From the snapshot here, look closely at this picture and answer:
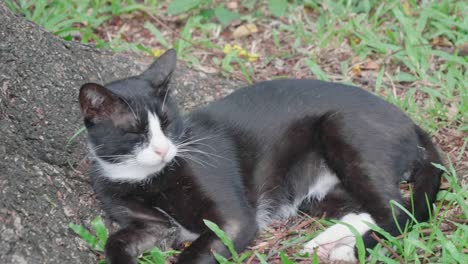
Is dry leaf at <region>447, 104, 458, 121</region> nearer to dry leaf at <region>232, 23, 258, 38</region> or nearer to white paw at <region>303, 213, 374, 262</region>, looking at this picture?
white paw at <region>303, 213, 374, 262</region>

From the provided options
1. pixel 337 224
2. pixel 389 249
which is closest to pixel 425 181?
pixel 337 224

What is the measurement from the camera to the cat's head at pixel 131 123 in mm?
2969

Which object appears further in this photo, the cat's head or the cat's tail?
the cat's tail

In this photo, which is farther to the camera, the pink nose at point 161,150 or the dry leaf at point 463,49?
the dry leaf at point 463,49

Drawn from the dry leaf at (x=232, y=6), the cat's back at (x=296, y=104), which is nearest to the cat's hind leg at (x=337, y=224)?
the cat's back at (x=296, y=104)

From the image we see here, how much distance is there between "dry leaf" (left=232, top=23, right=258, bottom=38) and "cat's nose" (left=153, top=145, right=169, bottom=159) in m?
2.52

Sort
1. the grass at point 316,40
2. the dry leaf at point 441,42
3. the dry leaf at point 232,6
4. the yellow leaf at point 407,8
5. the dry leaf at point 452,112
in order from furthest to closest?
the dry leaf at point 232,6, the yellow leaf at point 407,8, the dry leaf at point 441,42, the grass at point 316,40, the dry leaf at point 452,112

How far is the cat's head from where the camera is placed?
297 centimetres

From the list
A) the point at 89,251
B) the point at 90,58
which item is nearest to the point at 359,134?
the point at 89,251

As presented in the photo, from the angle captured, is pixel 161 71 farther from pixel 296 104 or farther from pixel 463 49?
pixel 463 49

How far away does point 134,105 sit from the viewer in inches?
118

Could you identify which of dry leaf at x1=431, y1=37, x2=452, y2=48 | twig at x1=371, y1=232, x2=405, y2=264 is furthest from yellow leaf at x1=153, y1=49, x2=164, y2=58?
twig at x1=371, y1=232, x2=405, y2=264

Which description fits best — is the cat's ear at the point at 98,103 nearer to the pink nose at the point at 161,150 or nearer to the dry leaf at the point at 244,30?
the pink nose at the point at 161,150

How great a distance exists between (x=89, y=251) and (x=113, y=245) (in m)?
0.11
